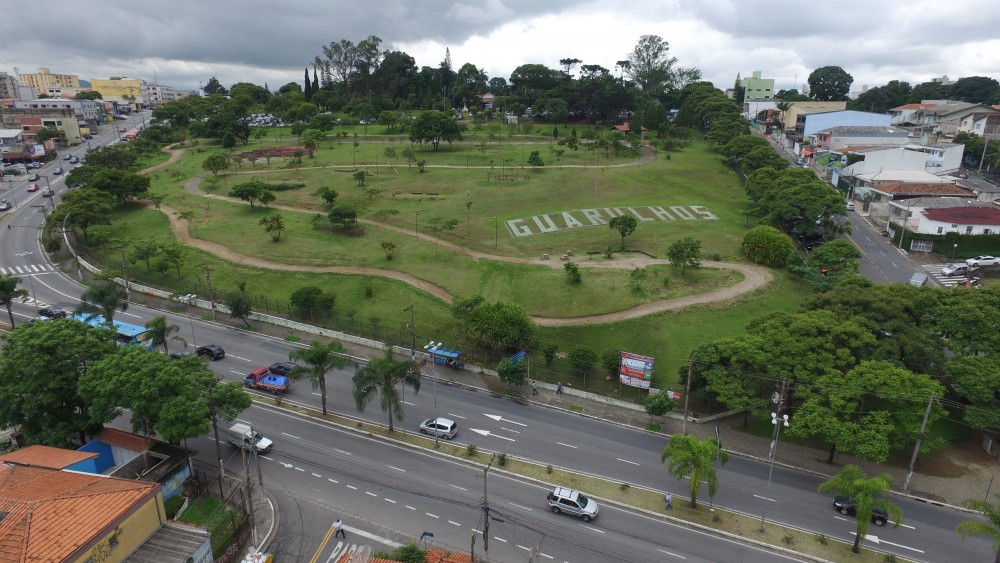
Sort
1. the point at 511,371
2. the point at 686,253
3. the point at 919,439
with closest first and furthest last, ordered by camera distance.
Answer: the point at 919,439 < the point at 511,371 < the point at 686,253

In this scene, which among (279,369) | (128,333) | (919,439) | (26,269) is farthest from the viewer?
(26,269)

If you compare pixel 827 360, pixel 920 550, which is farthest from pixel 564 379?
pixel 920 550

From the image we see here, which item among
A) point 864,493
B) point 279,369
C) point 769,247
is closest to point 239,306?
point 279,369

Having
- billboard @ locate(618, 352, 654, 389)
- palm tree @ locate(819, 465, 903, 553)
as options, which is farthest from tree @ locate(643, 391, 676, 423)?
palm tree @ locate(819, 465, 903, 553)

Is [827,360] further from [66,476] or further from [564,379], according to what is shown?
[66,476]

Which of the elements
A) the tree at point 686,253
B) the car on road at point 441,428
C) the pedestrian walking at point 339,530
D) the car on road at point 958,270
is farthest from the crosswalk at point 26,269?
the car on road at point 958,270

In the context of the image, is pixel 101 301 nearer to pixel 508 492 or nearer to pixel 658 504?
pixel 508 492

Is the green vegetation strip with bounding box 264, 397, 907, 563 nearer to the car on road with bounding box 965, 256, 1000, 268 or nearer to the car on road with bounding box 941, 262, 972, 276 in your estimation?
the car on road with bounding box 941, 262, 972, 276
